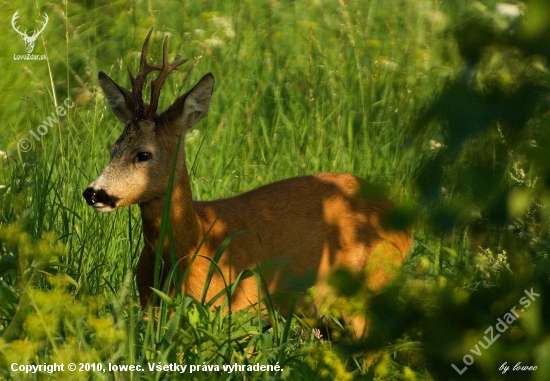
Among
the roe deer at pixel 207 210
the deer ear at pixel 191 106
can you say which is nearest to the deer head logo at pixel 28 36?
the roe deer at pixel 207 210

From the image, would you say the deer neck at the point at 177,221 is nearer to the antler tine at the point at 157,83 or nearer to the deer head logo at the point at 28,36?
the antler tine at the point at 157,83

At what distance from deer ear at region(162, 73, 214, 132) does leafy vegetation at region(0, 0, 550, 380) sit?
23.9 inches

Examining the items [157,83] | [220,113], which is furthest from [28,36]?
[157,83]

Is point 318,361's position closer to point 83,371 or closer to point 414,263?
point 83,371

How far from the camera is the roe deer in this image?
466 cm

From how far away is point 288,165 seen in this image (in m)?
6.38

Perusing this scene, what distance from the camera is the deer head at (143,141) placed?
181 inches

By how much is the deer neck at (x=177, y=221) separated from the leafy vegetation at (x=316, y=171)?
0.47 ft

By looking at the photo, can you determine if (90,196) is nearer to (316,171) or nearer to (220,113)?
(316,171)

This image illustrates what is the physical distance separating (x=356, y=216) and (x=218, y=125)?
1942 mm

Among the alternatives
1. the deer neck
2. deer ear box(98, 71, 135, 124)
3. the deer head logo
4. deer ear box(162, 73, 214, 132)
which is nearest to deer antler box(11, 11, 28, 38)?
the deer head logo

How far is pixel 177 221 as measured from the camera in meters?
4.76

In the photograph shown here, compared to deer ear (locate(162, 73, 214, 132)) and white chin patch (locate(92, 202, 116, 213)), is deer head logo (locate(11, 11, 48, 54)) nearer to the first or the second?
deer ear (locate(162, 73, 214, 132))

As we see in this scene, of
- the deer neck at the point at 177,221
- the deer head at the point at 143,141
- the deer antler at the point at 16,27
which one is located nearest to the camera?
the deer head at the point at 143,141
